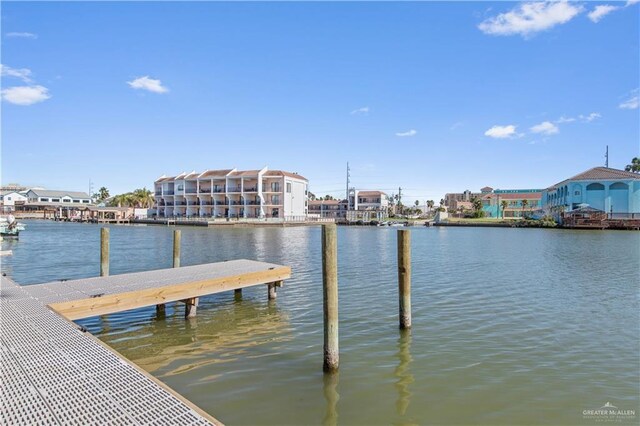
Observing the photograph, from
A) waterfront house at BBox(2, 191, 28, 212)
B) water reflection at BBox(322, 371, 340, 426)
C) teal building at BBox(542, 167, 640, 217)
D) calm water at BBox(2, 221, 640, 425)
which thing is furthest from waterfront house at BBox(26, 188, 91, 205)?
water reflection at BBox(322, 371, 340, 426)

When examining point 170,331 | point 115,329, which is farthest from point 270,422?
point 115,329

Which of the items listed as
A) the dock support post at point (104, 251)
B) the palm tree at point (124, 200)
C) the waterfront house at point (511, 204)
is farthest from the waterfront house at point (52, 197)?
the waterfront house at point (511, 204)

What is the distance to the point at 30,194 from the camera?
130 meters

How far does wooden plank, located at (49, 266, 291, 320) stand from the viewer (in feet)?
29.8

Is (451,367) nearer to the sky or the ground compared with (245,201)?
nearer to the ground

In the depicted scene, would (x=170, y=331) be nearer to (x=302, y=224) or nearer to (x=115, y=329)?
(x=115, y=329)

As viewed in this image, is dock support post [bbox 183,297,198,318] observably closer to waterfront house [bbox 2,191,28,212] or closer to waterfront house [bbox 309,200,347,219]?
waterfront house [bbox 309,200,347,219]

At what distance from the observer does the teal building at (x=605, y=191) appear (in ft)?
235

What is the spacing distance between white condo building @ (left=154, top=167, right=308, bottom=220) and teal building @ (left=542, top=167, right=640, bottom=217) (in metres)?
55.7

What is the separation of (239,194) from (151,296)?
79.0m

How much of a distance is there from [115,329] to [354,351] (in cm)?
692

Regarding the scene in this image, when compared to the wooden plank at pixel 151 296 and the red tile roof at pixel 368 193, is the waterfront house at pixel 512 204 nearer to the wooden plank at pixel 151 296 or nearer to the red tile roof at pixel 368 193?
the red tile roof at pixel 368 193

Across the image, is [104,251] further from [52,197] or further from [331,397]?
[52,197]
